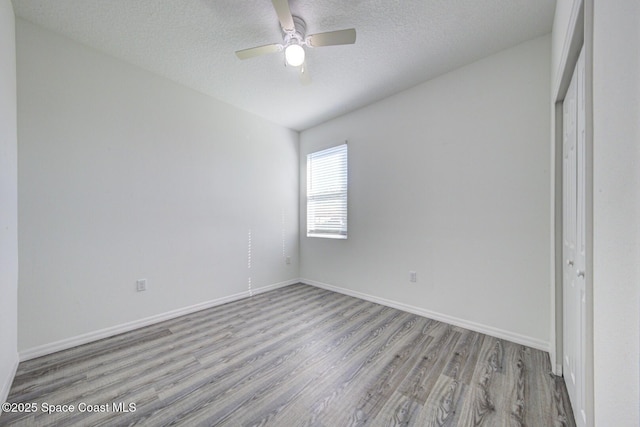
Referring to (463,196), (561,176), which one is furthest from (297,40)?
(561,176)

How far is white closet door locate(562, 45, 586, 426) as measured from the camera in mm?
1279

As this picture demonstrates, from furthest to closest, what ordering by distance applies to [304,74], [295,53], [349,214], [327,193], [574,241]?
[327,193] → [349,214] → [304,74] → [295,53] → [574,241]

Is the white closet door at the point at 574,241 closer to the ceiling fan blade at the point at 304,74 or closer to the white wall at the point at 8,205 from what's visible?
the ceiling fan blade at the point at 304,74

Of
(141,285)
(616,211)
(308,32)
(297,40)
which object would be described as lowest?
(141,285)

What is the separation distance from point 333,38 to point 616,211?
1937mm

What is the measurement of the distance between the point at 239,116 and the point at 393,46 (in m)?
2.20

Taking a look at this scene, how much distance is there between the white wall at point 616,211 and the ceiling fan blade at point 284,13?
1.52 metres

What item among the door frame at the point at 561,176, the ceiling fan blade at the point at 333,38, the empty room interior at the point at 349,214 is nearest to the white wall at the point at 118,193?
the empty room interior at the point at 349,214

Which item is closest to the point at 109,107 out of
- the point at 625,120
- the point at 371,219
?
the point at 371,219

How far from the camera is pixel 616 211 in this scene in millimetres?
706

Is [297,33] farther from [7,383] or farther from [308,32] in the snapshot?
[7,383]

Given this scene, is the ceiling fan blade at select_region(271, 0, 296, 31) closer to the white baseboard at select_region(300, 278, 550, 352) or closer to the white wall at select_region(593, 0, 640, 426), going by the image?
the white wall at select_region(593, 0, 640, 426)

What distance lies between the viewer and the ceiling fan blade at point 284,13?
1.59 meters

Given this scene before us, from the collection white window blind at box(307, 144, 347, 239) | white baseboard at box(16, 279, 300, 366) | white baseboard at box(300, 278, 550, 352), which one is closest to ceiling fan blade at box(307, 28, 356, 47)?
white window blind at box(307, 144, 347, 239)
